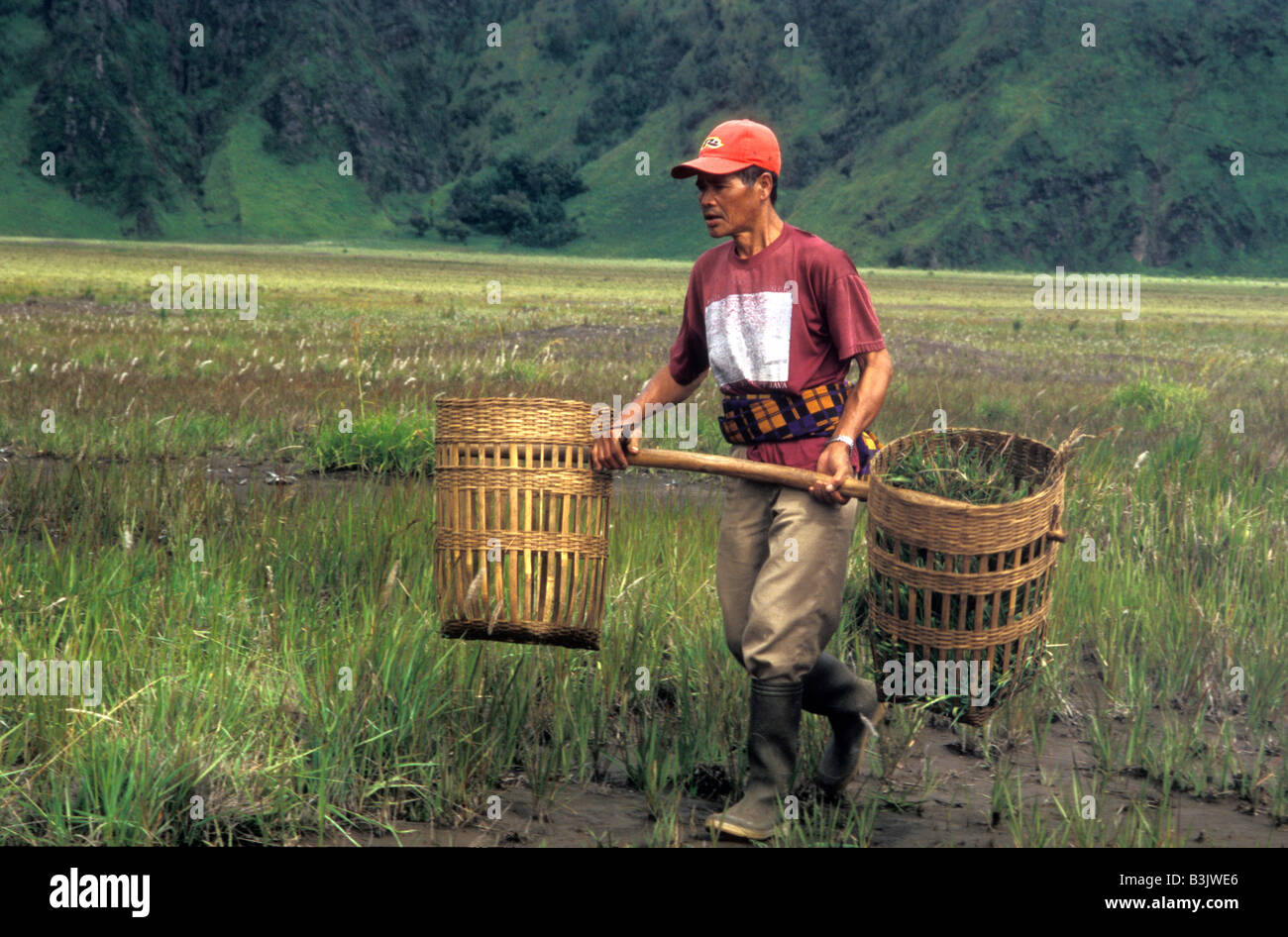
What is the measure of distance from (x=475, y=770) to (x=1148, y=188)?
164480mm

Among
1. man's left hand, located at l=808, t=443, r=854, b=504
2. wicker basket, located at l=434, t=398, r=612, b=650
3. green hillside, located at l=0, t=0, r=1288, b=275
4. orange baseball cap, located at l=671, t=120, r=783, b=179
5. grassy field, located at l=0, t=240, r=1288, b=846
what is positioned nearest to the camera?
grassy field, located at l=0, t=240, r=1288, b=846

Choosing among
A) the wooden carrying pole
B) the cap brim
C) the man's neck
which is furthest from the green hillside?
the wooden carrying pole

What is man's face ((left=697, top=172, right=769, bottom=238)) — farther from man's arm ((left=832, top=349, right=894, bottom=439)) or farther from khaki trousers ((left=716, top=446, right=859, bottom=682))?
khaki trousers ((left=716, top=446, right=859, bottom=682))

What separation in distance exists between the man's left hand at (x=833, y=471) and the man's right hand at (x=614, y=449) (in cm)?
60

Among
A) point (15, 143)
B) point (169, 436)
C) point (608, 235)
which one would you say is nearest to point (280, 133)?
point (15, 143)

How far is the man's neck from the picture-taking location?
169 inches

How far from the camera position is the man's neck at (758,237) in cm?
430

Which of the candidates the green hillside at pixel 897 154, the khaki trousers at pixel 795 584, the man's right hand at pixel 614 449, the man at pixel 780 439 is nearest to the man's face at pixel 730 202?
the man at pixel 780 439

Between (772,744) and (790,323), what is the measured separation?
1.35m

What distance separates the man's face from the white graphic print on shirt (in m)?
0.23

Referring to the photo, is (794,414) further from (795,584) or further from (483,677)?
(483,677)

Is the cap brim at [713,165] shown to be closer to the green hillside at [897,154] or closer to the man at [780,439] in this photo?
the man at [780,439]

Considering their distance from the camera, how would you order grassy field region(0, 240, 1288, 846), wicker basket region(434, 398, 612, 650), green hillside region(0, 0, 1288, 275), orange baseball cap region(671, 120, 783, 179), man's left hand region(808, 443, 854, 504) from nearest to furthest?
grassy field region(0, 240, 1288, 846)
man's left hand region(808, 443, 854, 504)
orange baseball cap region(671, 120, 783, 179)
wicker basket region(434, 398, 612, 650)
green hillside region(0, 0, 1288, 275)

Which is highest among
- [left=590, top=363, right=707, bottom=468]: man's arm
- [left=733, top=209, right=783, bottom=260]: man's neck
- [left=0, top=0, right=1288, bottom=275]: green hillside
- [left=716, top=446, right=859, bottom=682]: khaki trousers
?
[left=0, top=0, right=1288, bottom=275]: green hillside
